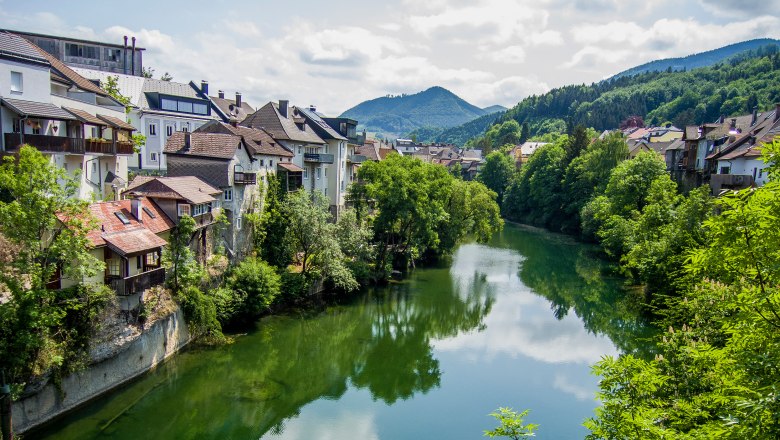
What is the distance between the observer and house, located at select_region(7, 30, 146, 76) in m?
53.9

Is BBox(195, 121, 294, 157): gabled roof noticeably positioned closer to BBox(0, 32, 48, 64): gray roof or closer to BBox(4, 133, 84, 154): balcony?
BBox(4, 133, 84, 154): balcony

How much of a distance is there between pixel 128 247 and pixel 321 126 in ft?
88.4

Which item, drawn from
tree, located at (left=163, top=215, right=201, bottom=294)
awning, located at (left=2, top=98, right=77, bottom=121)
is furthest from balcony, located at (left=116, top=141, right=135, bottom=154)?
tree, located at (left=163, top=215, right=201, bottom=294)

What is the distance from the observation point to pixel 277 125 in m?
41.6

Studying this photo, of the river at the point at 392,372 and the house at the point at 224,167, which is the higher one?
the house at the point at 224,167

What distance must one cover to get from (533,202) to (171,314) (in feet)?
222

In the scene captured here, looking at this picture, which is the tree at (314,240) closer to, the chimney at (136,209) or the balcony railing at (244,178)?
the balcony railing at (244,178)

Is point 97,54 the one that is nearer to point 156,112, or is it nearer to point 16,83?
point 156,112

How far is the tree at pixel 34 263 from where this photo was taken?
17000 millimetres

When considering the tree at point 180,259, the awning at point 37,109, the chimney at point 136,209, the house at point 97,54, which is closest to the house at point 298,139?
the tree at point 180,259

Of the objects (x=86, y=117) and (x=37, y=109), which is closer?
(x=37, y=109)

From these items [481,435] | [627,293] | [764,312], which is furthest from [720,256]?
[627,293]

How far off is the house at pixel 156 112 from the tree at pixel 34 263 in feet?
75.7

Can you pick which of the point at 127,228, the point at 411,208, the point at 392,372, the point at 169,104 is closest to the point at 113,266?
the point at 127,228
